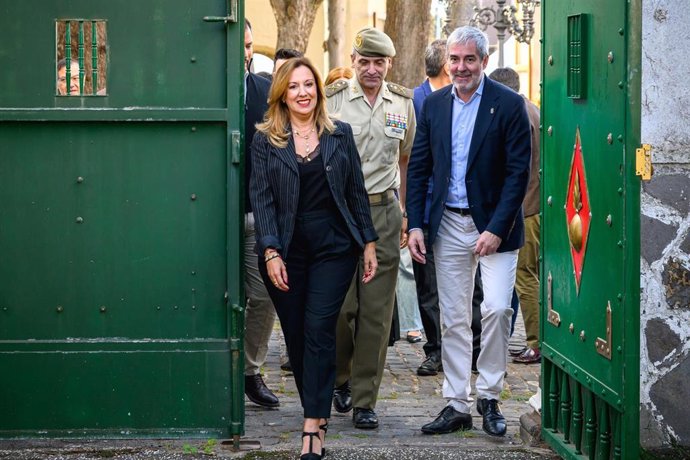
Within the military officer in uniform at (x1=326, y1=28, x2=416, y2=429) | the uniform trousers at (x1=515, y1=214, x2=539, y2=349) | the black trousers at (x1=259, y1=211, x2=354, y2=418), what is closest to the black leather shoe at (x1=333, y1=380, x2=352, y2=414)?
the military officer in uniform at (x1=326, y1=28, x2=416, y2=429)

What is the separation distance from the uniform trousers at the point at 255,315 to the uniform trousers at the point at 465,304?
46.9 inches

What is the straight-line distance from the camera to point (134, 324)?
6.95 metres

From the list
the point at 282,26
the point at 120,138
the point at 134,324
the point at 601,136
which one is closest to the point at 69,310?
the point at 134,324

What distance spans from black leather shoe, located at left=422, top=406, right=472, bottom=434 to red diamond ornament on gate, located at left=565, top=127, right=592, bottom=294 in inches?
56.1

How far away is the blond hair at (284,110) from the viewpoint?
6.86 metres

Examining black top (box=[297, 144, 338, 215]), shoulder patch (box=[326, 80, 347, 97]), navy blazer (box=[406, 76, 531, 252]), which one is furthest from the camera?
shoulder patch (box=[326, 80, 347, 97])

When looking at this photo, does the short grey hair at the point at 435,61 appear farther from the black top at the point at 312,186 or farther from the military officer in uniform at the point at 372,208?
the black top at the point at 312,186

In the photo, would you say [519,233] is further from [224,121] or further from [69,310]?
[69,310]

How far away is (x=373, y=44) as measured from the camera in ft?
25.8

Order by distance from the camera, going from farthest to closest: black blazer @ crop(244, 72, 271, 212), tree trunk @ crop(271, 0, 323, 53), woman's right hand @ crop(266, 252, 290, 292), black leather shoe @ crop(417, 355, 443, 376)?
tree trunk @ crop(271, 0, 323, 53)
black leather shoe @ crop(417, 355, 443, 376)
black blazer @ crop(244, 72, 271, 212)
woman's right hand @ crop(266, 252, 290, 292)

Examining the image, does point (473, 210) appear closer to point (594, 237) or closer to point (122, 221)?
point (594, 237)

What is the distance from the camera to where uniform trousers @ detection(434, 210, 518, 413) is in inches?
287

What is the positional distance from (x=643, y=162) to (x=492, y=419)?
227 cm

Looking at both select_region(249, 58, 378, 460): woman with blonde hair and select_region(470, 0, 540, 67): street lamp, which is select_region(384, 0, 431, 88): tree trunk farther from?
select_region(249, 58, 378, 460): woman with blonde hair
